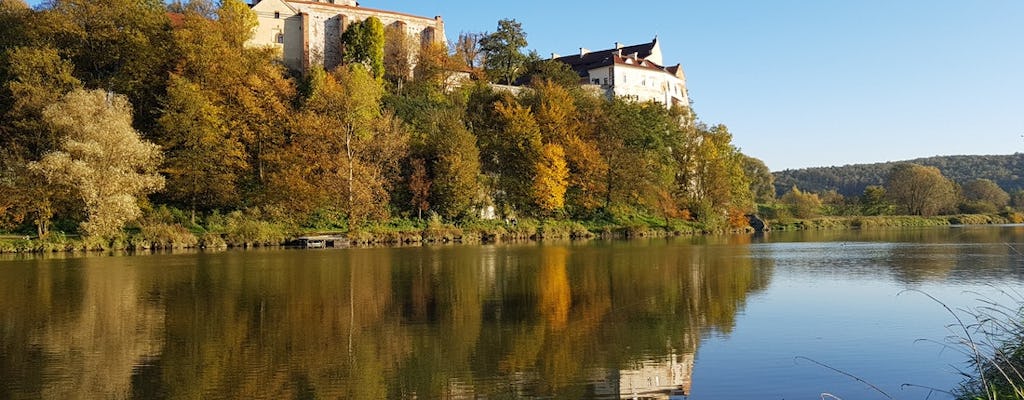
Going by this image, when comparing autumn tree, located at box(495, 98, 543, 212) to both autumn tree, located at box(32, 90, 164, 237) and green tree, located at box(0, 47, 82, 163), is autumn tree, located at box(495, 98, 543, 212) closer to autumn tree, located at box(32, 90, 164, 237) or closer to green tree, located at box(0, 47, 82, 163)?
autumn tree, located at box(32, 90, 164, 237)

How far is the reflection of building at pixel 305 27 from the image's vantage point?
6241 centimetres

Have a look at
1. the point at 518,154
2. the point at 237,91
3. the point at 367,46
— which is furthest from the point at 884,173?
the point at 237,91

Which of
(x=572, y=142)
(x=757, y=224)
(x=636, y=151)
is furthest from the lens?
(x=757, y=224)

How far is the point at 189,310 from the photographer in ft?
53.6

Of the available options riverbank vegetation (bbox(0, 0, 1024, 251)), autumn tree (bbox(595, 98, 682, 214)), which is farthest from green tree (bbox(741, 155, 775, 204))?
autumn tree (bbox(595, 98, 682, 214))

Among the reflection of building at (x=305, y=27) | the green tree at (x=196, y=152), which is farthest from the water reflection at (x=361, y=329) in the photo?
the reflection of building at (x=305, y=27)

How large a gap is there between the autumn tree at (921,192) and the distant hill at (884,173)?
44924 millimetres

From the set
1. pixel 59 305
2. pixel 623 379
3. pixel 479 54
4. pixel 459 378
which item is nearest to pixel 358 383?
pixel 459 378

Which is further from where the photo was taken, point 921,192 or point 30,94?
point 921,192

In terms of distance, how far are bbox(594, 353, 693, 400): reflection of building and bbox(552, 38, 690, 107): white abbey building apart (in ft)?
206

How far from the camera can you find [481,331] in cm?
1350

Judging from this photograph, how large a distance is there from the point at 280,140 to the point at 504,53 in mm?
28825

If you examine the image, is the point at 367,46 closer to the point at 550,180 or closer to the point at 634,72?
the point at 550,180

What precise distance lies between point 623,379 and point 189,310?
1052 cm
